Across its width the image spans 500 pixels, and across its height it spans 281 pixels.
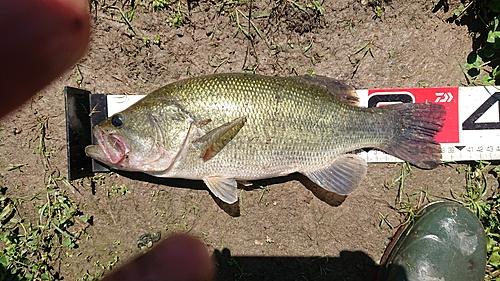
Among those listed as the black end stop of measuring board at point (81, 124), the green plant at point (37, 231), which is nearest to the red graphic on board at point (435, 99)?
the black end stop of measuring board at point (81, 124)

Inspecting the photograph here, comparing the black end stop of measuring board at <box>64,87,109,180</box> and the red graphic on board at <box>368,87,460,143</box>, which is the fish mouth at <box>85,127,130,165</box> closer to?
the black end stop of measuring board at <box>64,87,109,180</box>

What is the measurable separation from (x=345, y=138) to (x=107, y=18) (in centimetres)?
238

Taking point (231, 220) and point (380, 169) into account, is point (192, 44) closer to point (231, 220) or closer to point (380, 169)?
point (231, 220)

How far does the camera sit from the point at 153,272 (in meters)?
3.31

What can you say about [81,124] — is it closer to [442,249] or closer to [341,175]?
[341,175]

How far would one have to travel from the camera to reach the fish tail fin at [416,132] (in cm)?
286

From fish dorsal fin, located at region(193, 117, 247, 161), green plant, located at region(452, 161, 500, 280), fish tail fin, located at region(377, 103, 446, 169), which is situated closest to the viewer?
fish dorsal fin, located at region(193, 117, 247, 161)

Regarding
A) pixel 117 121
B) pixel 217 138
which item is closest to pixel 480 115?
pixel 217 138

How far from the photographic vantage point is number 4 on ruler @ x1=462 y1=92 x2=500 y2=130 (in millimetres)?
2979

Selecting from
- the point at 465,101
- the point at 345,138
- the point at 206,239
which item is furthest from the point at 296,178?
the point at 465,101

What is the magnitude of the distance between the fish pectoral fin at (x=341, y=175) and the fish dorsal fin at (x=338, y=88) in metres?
0.48

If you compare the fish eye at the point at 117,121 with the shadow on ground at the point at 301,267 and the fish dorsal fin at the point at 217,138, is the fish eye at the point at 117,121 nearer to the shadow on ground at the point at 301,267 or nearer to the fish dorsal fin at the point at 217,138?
the fish dorsal fin at the point at 217,138

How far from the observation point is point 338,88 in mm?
2879

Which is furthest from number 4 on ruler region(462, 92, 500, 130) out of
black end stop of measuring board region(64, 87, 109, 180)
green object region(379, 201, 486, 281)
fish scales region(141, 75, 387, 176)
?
black end stop of measuring board region(64, 87, 109, 180)
